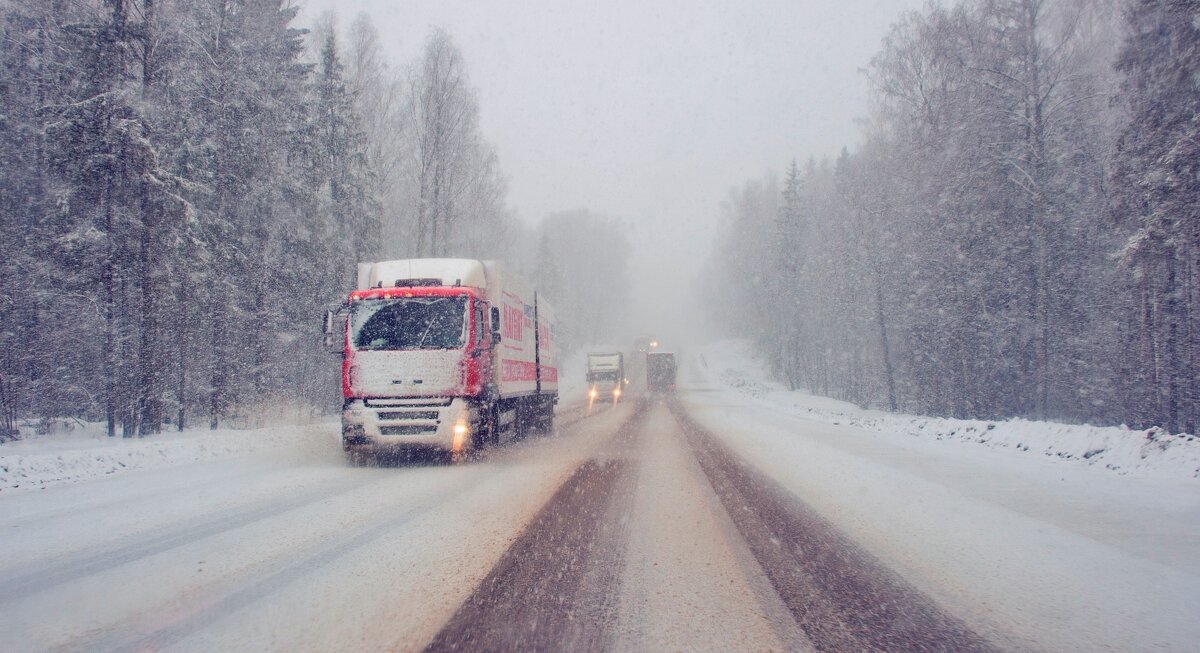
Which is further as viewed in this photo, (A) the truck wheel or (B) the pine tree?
(B) the pine tree

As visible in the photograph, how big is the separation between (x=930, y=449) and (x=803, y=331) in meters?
37.8

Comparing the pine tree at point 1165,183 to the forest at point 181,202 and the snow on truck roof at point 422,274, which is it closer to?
the snow on truck roof at point 422,274

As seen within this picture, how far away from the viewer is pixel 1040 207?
19.2 m

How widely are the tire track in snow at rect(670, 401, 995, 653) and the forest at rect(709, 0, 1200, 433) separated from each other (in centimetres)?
1438

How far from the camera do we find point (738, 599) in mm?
3732

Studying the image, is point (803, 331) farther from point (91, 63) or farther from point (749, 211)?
point (91, 63)

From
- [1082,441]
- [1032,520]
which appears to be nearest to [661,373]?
[1082,441]

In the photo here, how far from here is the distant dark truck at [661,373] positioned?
40.8 m

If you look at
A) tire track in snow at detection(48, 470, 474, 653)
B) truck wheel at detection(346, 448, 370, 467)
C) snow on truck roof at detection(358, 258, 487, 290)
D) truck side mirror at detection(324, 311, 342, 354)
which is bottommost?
truck wheel at detection(346, 448, 370, 467)

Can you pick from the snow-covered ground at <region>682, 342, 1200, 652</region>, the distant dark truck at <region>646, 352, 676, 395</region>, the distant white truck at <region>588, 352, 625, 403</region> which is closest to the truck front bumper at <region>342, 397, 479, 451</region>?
the snow-covered ground at <region>682, 342, 1200, 652</region>

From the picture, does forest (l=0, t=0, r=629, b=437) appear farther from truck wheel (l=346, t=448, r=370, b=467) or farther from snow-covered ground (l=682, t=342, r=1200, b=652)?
snow-covered ground (l=682, t=342, r=1200, b=652)

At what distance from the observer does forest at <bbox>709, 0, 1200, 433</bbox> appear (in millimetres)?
14867

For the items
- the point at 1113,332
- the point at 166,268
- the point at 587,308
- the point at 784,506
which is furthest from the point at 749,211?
the point at 784,506

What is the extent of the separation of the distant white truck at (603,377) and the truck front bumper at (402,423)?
999 inches
